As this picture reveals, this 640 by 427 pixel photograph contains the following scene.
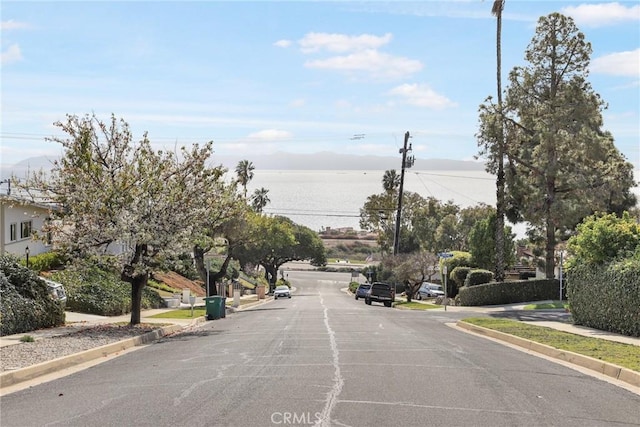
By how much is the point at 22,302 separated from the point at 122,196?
4.12 m

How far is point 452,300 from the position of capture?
174 feet

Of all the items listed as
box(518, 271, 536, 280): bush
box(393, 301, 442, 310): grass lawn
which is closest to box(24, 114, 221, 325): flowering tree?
box(393, 301, 442, 310): grass lawn

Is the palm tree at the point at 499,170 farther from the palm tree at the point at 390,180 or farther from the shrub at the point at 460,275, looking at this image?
the palm tree at the point at 390,180

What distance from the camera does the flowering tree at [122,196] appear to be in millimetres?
20938

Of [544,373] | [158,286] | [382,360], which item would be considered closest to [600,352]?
[544,373]

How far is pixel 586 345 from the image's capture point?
56.5 ft

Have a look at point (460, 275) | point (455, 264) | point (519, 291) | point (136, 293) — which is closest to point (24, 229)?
point (136, 293)

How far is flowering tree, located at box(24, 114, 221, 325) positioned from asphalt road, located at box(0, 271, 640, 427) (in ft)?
17.8

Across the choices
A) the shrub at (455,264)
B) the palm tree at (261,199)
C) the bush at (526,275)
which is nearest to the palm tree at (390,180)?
the palm tree at (261,199)

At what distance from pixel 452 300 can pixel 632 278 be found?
109 feet

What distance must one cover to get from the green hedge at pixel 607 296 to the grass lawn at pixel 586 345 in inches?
70.1

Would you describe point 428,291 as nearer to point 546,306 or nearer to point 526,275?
point 526,275

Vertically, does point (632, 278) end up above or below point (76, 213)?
below

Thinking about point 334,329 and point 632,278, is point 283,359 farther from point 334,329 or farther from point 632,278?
point 632,278
